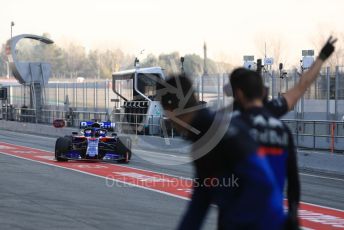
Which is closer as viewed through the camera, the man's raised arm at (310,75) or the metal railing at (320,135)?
the man's raised arm at (310,75)

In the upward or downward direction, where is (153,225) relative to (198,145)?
downward

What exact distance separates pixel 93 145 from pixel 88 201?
7982 mm

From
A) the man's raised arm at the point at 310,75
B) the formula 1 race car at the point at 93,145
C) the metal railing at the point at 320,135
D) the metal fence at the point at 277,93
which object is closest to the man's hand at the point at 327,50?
the man's raised arm at the point at 310,75

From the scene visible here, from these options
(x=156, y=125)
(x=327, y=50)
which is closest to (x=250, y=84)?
(x=327, y=50)

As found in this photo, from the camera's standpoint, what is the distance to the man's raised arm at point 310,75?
5.71 metres

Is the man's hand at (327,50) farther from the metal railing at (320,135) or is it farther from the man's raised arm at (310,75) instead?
the metal railing at (320,135)

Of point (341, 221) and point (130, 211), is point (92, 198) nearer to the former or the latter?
point (130, 211)

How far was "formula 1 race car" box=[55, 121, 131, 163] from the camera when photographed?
21.0 metres

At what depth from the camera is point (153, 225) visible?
10492 millimetres

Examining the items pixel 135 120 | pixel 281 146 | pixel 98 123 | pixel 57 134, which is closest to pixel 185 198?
pixel 98 123

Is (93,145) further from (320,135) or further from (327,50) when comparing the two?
(327,50)

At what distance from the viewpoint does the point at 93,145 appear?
2103cm

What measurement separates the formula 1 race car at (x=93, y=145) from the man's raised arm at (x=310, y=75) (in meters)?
15.3

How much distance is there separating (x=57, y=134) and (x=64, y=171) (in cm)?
2288
